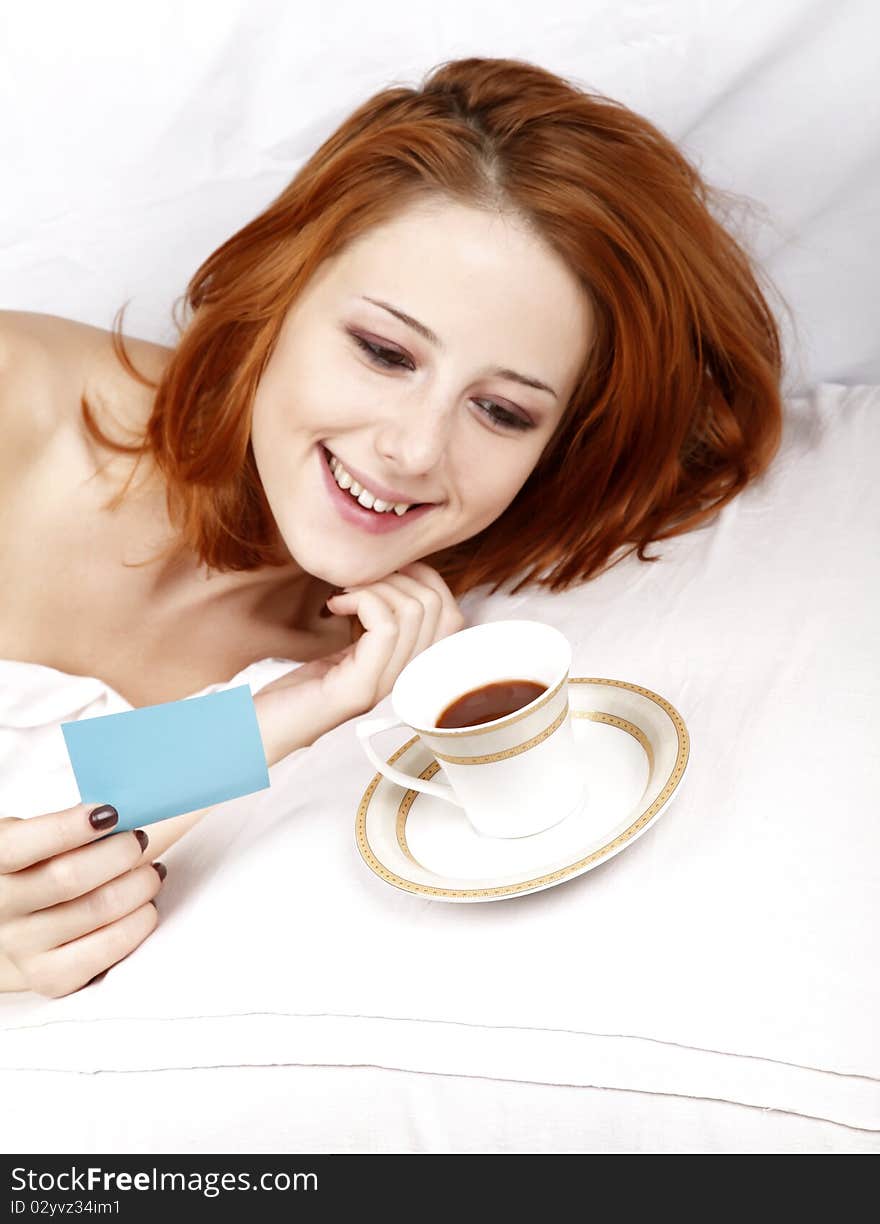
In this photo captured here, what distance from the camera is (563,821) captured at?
112cm

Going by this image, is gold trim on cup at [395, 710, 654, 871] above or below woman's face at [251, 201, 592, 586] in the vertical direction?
below

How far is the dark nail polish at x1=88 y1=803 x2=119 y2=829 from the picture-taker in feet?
3.75

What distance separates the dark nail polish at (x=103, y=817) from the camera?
114 cm

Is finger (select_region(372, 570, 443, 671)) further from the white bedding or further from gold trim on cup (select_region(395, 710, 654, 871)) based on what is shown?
gold trim on cup (select_region(395, 710, 654, 871))

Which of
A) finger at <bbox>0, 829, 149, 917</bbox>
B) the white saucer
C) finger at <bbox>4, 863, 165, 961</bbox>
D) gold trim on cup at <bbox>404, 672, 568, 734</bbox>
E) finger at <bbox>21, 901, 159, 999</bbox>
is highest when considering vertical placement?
gold trim on cup at <bbox>404, 672, 568, 734</bbox>

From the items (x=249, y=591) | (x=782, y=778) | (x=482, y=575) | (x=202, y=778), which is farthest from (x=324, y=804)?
(x=249, y=591)

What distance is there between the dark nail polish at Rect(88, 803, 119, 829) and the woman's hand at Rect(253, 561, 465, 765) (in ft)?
1.24

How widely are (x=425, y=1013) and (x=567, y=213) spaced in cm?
97

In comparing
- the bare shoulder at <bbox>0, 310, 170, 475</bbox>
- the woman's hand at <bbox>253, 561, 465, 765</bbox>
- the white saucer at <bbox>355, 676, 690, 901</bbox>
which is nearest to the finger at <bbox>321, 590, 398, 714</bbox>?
the woman's hand at <bbox>253, 561, 465, 765</bbox>

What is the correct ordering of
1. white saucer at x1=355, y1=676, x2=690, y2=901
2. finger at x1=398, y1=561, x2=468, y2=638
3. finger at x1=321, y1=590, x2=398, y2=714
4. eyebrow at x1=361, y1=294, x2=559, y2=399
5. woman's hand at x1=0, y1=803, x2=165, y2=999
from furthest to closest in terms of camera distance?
1. finger at x1=398, y1=561, x2=468, y2=638
2. finger at x1=321, y1=590, x2=398, y2=714
3. eyebrow at x1=361, y1=294, x2=559, y2=399
4. woman's hand at x1=0, y1=803, x2=165, y2=999
5. white saucer at x1=355, y1=676, x2=690, y2=901

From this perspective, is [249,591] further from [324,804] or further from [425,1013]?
[425,1013]

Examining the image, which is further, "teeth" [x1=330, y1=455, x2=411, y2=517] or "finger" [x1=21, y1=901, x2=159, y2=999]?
"teeth" [x1=330, y1=455, x2=411, y2=517]

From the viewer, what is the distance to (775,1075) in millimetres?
899

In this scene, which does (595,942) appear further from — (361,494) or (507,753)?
(361,494)
